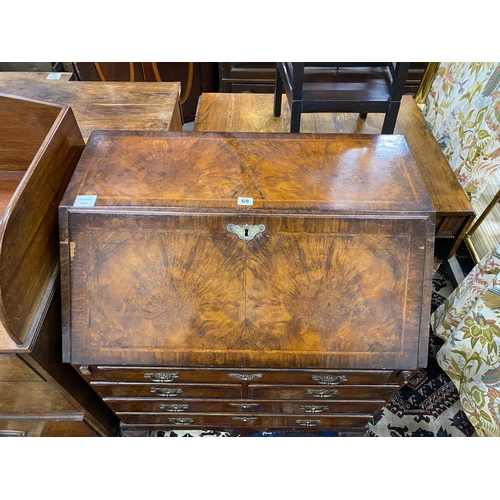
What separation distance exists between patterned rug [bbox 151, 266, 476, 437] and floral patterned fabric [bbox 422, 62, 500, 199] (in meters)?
0.95

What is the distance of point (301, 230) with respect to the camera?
1152 mm

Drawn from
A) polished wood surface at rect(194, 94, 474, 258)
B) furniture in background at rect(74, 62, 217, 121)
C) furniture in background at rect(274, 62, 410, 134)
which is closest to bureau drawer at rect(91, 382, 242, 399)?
furniture in background at rect(274, 62, 410, 134)

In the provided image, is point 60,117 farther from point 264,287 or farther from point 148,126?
point 264,287

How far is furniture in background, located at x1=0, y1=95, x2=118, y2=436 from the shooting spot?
1.00 meters

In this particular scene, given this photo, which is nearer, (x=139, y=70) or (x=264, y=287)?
(x=264, y=287)

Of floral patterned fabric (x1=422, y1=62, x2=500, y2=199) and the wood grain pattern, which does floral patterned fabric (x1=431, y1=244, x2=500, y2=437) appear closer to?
floral patterned fabric (x1=422, y1=62, x2=500, y2=199)

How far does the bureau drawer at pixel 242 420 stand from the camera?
1559 mm

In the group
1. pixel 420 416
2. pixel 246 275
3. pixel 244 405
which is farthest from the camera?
pixel 420 416

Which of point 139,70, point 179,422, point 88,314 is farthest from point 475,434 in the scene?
point 139,70

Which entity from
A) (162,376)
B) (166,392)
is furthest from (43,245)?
(166,392)

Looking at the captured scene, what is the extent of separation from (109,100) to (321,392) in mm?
1673

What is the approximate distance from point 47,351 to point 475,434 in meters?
1.82

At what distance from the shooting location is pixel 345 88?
1.58 meters

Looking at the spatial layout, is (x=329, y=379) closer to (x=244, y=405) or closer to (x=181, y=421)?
(x=244, y=405)
